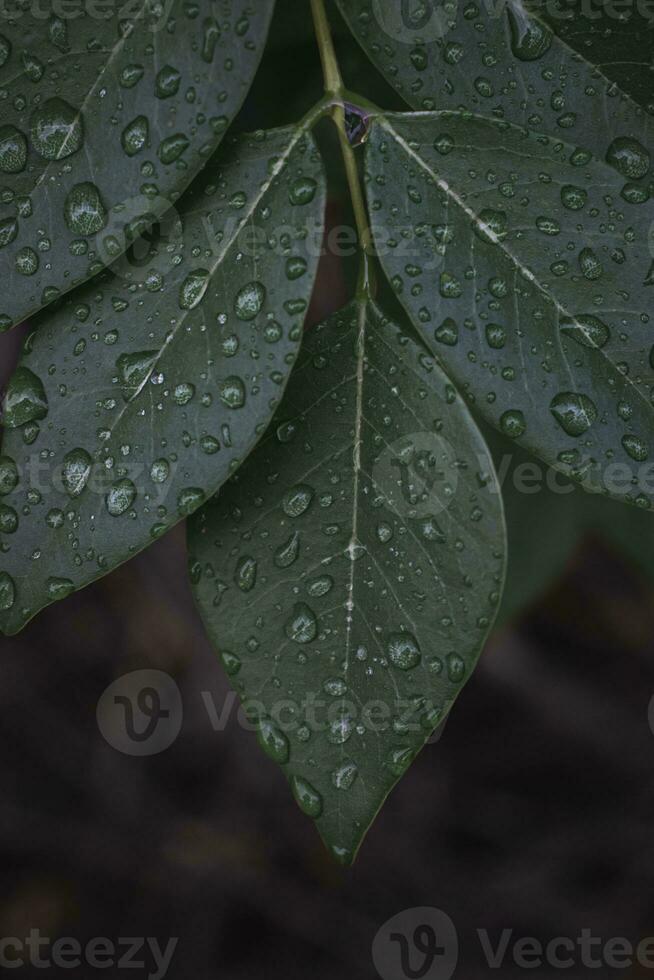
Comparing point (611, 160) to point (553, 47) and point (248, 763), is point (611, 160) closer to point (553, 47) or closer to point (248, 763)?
point (553, 47)

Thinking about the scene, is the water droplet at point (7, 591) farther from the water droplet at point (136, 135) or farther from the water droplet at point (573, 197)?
the water droplet at point (573, 197)

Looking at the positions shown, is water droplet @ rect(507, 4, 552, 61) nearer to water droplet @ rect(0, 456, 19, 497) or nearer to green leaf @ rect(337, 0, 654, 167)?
green leaf @ rect(337, 0, 654, 167)

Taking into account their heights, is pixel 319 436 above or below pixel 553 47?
below

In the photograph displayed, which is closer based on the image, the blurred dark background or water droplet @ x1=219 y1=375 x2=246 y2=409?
water droplet @ x1=219 y1=375 x2=246 y2=409

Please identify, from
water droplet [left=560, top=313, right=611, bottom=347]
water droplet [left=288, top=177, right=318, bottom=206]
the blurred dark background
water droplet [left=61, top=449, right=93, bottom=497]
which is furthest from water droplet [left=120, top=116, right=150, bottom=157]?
the blurred dark background

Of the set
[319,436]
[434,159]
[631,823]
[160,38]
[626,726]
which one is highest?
[160,38]

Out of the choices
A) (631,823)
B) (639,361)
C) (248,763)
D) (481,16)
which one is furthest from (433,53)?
(631,823)
